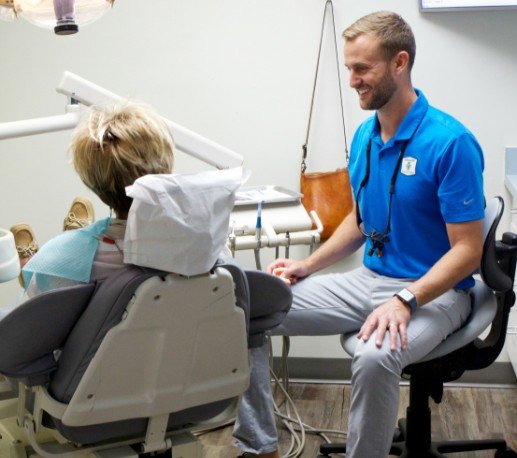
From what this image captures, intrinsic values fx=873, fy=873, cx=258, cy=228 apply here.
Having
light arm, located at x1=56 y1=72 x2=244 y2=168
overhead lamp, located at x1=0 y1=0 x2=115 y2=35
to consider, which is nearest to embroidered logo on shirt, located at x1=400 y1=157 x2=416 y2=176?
light arm, located at x1=56 y1=72 x2=244 y2=168

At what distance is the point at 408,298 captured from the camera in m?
2.17

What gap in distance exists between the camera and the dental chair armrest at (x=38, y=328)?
1573mm

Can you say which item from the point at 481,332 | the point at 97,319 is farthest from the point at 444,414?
the point at 97,319

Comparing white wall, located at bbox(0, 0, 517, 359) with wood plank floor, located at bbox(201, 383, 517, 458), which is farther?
white wall, located at bbox(0, 0, 517, 359)

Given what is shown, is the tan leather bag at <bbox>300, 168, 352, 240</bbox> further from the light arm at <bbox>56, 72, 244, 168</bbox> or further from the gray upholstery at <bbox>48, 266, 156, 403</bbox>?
the gray upholstery at <bbox>48, 266, 156, 403</bbox>

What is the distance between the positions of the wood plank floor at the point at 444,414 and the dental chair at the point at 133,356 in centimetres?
88

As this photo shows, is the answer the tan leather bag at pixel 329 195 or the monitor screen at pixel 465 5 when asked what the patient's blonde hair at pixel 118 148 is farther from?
the monitor screen at pixel 465 5

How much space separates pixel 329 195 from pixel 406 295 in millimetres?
892

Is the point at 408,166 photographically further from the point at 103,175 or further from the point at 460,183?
the point at 103,175

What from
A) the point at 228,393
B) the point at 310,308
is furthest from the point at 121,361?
the point at 310,308

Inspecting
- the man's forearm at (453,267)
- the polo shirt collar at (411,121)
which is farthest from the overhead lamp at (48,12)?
the man's forearm at (453,267)

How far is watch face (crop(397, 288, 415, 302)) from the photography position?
217 cm

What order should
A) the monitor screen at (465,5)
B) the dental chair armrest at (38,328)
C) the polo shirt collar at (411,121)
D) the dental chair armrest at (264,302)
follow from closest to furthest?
1. the dental chair armrest at (38,328)
2. the dental chair armrest at (264,302)
3. the polo shirt collar at (411,121)
4. the monitor screen at (465,5)

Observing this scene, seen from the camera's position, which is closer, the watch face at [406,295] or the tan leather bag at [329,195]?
the watch face at [406,295]
